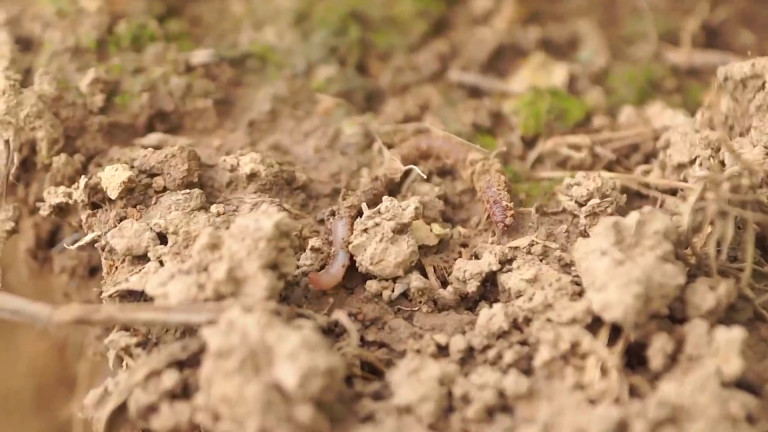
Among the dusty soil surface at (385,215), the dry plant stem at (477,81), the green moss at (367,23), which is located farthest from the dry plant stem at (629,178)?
the green moss at (367,23)

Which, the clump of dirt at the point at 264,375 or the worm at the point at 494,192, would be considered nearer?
the clump of dirt at the point at 264,375

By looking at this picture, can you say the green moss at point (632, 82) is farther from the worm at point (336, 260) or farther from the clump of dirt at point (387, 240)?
the worm at point (336, 260)

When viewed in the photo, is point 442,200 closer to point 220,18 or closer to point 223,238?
point 223,238

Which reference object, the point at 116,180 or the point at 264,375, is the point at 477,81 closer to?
the point at 116,180

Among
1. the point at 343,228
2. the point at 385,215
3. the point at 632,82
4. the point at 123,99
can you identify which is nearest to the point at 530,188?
the point at 385,215

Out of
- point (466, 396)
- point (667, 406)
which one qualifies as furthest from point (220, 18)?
point (667, 406)

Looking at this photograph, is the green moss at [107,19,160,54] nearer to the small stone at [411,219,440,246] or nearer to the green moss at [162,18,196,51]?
the green moss at [162,18,196,51]

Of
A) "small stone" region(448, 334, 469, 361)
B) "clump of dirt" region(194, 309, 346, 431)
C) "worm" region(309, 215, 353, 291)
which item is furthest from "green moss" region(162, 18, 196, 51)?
"small stone" region(448, 334, 469, 361)
